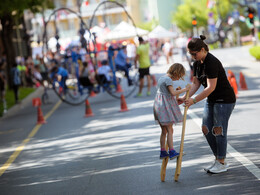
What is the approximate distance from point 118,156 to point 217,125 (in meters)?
2.89

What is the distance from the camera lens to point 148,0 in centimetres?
12625

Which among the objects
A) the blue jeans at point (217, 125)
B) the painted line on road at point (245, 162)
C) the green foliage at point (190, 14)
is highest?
the blue jeans at point (217, 125)

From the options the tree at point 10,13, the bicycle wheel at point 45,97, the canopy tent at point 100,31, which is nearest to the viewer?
the bicycle wheel at point 45,97

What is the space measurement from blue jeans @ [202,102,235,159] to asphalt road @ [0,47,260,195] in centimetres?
33

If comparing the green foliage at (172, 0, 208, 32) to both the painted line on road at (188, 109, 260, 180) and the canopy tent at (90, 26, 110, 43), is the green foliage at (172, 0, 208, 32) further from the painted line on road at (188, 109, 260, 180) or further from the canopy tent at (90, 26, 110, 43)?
the painted line on road at (188, 109, 260, 180)

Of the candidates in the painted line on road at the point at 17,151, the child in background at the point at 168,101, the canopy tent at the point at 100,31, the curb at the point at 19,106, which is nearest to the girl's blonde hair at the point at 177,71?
the child in background at the point at 168,101

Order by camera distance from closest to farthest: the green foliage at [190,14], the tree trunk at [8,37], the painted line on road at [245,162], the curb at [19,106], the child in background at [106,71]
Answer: the painted line on road at [245,162] → the child in background at [106,71] → the curb at [19,106] → the tree trunk at [8,37] → the green foliage at [190,14]

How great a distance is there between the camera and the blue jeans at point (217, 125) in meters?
7.78

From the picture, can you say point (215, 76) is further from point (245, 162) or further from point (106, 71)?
point (106, 71)

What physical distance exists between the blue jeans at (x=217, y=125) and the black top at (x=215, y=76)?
0.25 feet

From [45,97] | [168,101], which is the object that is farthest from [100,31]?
[168,101]

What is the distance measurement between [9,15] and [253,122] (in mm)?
21875

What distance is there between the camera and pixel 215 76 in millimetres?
7574

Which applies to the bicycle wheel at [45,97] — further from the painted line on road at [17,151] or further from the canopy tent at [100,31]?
the painted line on road at [17,151]
